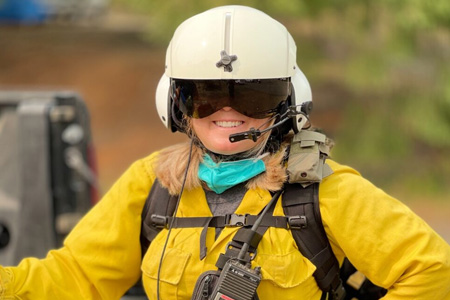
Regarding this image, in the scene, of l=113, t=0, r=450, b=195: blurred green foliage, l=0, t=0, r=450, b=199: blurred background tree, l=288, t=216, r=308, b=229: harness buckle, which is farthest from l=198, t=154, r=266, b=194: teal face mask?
l=113, t=0, r=450, b=195: blurred green foliage

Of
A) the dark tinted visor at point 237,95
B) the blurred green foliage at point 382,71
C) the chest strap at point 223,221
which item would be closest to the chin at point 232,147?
the dark tinted visor at point 237,95

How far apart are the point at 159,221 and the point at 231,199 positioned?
258 millimetres

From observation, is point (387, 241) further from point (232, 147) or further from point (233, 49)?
point (233, 49)

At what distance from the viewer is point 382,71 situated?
12.0 meters

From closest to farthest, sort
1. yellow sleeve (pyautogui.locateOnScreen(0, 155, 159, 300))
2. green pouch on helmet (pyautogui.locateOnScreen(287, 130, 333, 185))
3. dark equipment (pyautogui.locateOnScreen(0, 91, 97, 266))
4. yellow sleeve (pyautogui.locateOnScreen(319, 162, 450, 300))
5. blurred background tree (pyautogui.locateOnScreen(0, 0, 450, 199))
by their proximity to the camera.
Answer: yellow sleeve (pyautogui.locateOnScreen(319, 162, 450, 300)) < green pouch on helmet (pyautogui.locateOnScreen(287, 130, 333, 185)) < yellow sleeve (pyautogui.locateOnScreen(0, 155, 159, 300)) < dark equipment (pyautogui.locateOnScreen(0, 91, 97, 266)) < blurred background tree (pyautogui.locateOnScreen(0, 0, 450, 199))

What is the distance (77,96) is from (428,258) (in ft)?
8.81

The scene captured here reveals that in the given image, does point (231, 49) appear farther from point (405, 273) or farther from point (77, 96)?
point (77, 96)

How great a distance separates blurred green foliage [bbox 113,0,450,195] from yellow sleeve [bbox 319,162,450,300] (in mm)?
7876

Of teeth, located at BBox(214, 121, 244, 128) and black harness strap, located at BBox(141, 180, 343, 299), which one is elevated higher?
teeth, located at BBox(214, 121, 244, 128)

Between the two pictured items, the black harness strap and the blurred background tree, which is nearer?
the black harness strap

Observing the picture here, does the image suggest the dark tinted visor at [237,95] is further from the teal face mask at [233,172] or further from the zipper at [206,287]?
the zipper at [206,287]

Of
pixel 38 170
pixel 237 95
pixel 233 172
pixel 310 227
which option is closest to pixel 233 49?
pixel 237 95

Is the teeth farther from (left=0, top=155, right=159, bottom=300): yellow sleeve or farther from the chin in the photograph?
(left=0, top=155, right=159, bottom=300): yellow sleeve

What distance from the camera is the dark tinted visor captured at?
267 cm
